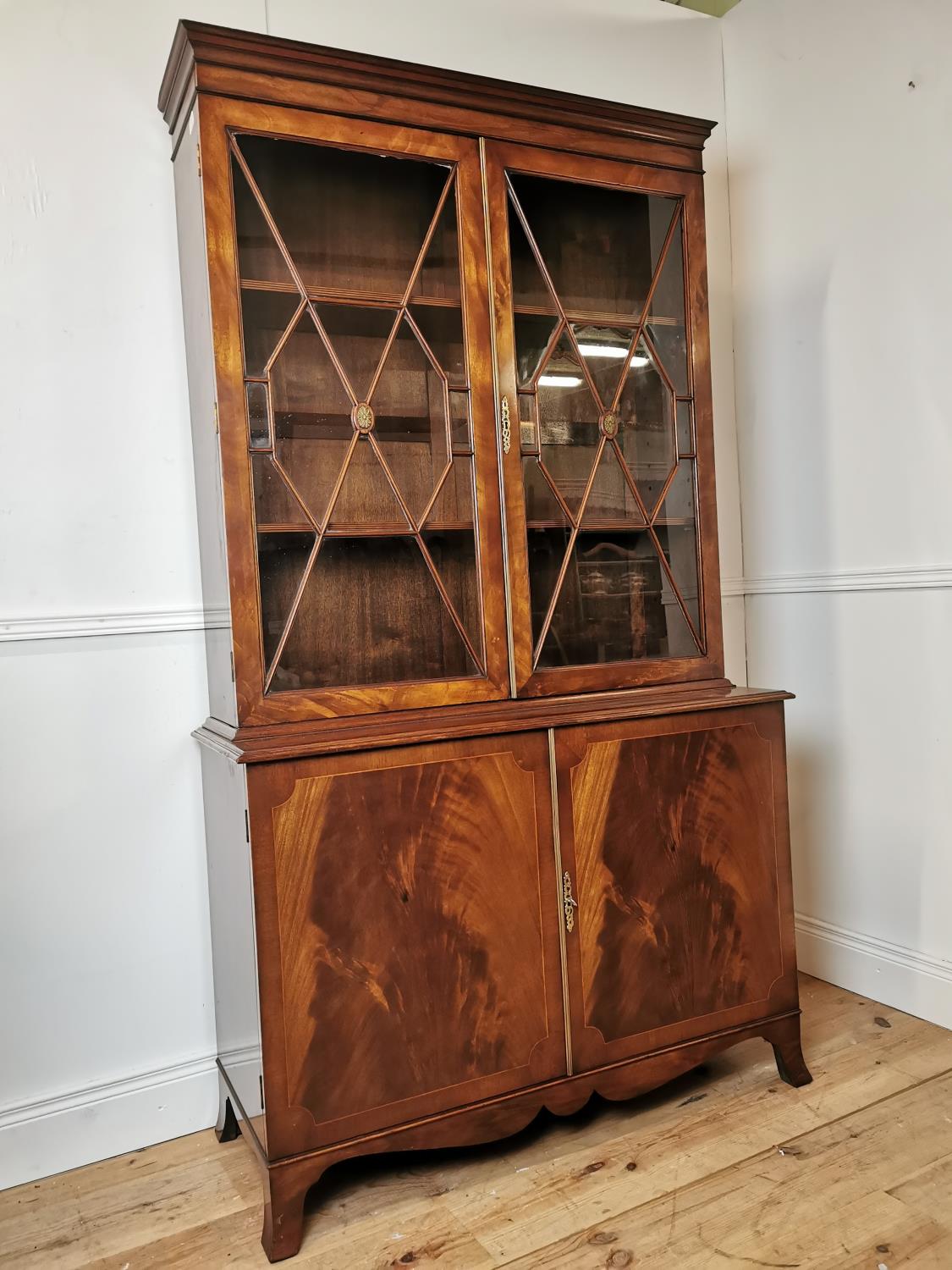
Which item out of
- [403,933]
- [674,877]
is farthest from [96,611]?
[674,877]

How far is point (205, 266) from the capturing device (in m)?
1.60

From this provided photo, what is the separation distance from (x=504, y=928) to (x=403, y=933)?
19 centimetres

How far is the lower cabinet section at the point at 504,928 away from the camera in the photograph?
1.53 meters

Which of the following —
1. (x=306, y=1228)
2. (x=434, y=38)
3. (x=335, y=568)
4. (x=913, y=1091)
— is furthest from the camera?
(x=434, y=38)

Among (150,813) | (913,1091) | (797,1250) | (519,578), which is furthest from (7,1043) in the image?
(913,1091)

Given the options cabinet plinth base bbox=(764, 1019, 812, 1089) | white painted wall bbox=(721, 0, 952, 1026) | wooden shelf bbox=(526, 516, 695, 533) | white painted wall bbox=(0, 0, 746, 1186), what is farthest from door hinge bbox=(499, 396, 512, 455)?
cabinet plinth base bbox=(764, 1019, 812, 1089)

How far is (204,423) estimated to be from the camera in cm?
174

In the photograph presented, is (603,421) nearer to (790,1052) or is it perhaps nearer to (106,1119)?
(790,1052)

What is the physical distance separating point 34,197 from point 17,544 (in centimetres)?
64

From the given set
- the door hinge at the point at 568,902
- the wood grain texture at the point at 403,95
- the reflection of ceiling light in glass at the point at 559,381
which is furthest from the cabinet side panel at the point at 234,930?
the wood grain texture at the point at 403,95

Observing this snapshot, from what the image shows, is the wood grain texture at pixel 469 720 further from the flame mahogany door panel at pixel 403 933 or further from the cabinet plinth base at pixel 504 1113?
the cabinet plinth base at pixel 504 1113

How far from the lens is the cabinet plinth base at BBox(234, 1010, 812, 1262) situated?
151 cm

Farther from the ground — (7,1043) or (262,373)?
(262,373)

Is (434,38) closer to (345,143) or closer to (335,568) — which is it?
(345,143)
